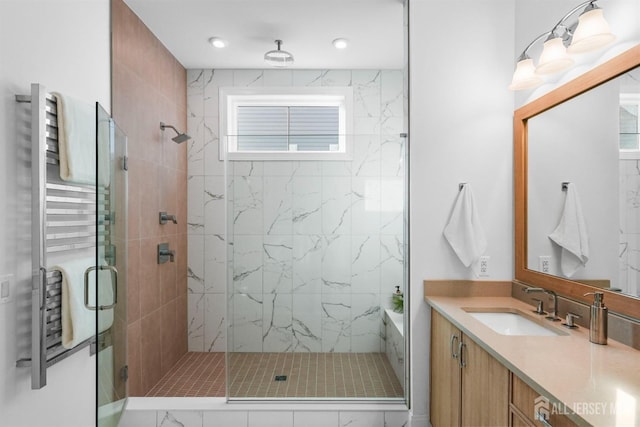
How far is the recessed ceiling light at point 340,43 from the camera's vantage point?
9.96 feet

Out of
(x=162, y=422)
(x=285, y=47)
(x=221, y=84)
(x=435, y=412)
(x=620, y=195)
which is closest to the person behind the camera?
(x=620, y=195)

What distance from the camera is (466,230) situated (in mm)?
2316

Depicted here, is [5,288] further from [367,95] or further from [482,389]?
[367,95]

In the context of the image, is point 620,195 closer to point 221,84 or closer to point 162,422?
point 162,422

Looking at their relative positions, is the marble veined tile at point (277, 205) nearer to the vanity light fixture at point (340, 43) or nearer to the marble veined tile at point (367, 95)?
the vanity light fixture at point (340, 43)

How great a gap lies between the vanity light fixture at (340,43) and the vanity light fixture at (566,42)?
1358 millimetres

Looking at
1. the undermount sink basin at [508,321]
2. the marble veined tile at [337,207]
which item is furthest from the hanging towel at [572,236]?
the marble veined tile at [337,207]

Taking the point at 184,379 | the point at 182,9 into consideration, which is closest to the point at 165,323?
the point at 184,379

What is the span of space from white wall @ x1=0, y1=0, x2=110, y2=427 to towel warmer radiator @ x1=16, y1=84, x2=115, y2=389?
0.07m

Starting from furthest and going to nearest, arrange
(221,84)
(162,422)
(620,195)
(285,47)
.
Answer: (221,84), (285,47), (162,422), (620,195)

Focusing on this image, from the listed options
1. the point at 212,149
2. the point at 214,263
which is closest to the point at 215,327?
the point at 214,263

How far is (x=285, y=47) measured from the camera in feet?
10.5

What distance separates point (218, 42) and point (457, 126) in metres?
1.92

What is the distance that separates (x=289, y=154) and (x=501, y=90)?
1.35 m
